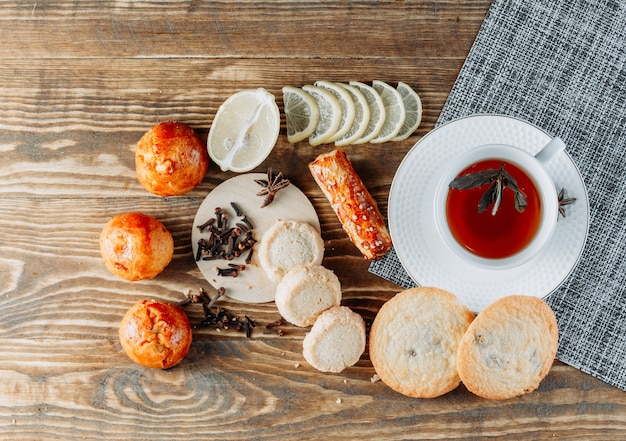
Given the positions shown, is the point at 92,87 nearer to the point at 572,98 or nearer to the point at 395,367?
the point at 395,367

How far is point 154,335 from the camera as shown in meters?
1.80

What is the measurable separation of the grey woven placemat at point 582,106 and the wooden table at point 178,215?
86mm

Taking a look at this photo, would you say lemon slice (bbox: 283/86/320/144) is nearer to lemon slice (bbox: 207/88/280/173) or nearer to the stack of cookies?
lemon slice (bbox: 207/88/280/173)

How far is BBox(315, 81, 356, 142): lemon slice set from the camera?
6.04 ft

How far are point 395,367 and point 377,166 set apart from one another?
0.62 meters

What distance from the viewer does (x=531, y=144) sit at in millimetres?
1643

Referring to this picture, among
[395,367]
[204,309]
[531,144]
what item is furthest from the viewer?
[204,309]

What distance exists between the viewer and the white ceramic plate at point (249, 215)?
1918mm

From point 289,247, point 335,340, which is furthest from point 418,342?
point 289,247

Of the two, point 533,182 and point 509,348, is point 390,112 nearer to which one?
point 533,182

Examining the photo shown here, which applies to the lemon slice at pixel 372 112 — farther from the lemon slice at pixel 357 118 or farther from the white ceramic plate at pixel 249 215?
the white ceramic plate at pixel 249 215

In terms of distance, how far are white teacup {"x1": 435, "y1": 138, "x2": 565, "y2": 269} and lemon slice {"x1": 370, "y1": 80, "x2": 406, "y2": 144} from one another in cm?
34

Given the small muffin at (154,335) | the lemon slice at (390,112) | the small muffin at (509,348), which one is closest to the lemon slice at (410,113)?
the lemon slice at (390,112)

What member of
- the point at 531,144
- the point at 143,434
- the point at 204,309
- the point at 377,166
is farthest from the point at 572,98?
the point at 143,434
